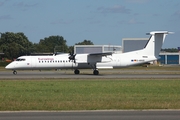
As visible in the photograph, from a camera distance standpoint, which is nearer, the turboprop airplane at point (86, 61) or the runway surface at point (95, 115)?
the runway surface at point (95, 115)

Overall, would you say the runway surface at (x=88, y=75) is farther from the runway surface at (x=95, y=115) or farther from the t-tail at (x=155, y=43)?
the runway surface at (x=95, y=115)

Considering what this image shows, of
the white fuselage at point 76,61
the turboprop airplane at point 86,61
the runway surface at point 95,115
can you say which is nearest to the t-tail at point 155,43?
the turboprop airplane at point 86,61

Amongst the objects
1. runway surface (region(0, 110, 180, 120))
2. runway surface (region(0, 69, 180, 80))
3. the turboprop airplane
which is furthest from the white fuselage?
runway surface (region(0, 110, 180, 120))

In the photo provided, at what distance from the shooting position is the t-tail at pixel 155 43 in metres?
51.7

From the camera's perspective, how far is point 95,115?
14617 millimetres

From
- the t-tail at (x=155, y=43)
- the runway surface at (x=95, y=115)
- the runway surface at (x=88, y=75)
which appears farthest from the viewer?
the t-tail at (x=155, y=43)

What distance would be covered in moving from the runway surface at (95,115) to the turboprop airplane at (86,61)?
32.1 metres

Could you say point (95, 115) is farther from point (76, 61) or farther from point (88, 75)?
point (76, 61)

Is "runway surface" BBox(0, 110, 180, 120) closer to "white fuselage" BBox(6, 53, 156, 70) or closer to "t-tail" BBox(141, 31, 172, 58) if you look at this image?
"white fuselage" BBox(6, 53, 156, 70)

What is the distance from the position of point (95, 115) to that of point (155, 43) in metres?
39.0

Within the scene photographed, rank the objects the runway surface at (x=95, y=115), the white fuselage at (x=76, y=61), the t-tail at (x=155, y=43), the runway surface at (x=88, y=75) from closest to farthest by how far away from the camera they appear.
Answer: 1. the runway surface at (x=95, y=115)
2. the runway surface at (x=88, y=75)
3. the white fuselage at (x=76, y=61)
4. the t-tail at (x=155, y=43)

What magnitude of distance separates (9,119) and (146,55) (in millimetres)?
38995

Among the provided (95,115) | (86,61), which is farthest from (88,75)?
(95,115)

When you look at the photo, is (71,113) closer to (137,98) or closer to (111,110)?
(111,110)
